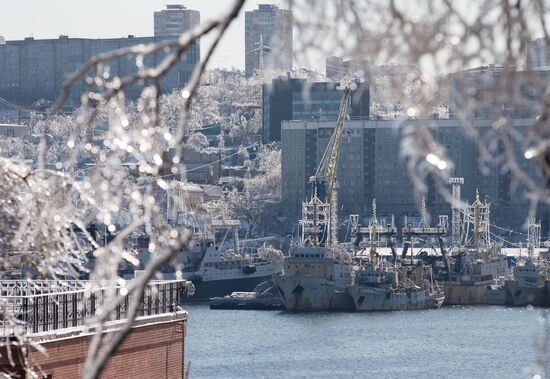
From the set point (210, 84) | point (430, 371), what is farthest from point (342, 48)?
point (210, 84)

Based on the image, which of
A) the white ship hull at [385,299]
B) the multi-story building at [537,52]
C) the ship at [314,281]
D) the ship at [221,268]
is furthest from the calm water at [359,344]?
the multi-story building at [537,52]

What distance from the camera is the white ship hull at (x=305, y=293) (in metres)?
56.7

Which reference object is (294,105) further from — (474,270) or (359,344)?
(359,344)

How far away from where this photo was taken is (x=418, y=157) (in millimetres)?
2518

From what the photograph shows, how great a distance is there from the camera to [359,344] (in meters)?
40.8

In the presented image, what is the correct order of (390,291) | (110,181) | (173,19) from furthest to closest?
(173,19) < (390,291) < (110,181)

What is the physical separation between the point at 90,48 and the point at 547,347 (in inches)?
4554

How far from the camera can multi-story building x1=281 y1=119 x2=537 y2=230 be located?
85250 mm

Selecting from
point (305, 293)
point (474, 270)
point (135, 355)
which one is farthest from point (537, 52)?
point (474, 270)

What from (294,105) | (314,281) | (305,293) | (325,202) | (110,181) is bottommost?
(305,293)

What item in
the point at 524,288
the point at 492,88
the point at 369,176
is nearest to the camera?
the point at 492,88

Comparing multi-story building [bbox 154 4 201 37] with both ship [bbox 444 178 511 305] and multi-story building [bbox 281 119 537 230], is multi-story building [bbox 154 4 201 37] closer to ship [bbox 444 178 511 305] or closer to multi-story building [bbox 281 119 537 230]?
multi-story building [bbox 281 119 537 230]

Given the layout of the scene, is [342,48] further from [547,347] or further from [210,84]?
[210,84]

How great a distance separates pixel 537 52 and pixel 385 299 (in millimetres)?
54456
